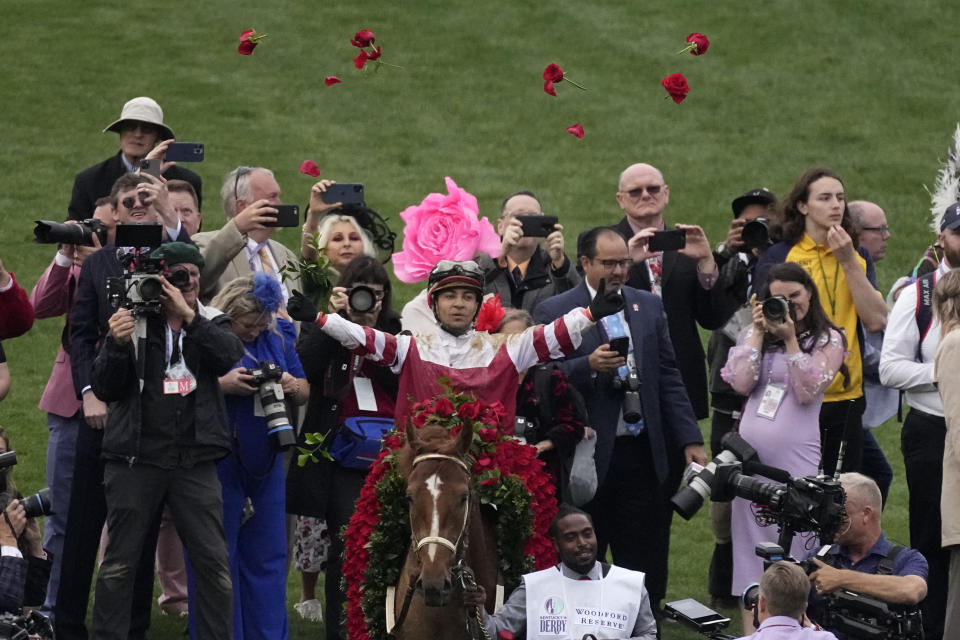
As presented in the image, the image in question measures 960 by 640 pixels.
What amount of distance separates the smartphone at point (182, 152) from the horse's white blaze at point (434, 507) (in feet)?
12.6

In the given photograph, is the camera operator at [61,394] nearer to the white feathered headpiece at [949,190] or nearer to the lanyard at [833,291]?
the lanyard at [833,291]

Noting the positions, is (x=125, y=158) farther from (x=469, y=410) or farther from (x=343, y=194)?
(x=469, y=410)

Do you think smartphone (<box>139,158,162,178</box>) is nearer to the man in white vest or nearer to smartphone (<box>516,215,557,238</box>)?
smartphone (<box>516,215,557,238</box>)

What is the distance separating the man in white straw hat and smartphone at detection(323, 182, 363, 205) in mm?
997

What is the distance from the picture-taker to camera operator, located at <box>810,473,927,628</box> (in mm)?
7734

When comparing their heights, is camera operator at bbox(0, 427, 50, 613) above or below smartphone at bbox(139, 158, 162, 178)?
below

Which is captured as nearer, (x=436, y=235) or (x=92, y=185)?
(x=436, y=235)

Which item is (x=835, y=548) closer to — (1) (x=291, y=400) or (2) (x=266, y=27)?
(1) (x=291, y=400)

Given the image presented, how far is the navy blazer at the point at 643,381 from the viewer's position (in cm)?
902

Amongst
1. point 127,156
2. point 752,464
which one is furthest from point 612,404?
point 127,156

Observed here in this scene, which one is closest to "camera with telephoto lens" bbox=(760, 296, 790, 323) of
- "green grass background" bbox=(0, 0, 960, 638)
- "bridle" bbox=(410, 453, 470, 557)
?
"bridle" bbox=(410, 453, 470, 557)

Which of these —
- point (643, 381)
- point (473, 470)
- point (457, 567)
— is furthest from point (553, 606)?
point (643, 381)

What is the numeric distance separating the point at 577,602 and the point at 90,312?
2897 millimetres

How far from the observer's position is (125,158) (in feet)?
34.9
